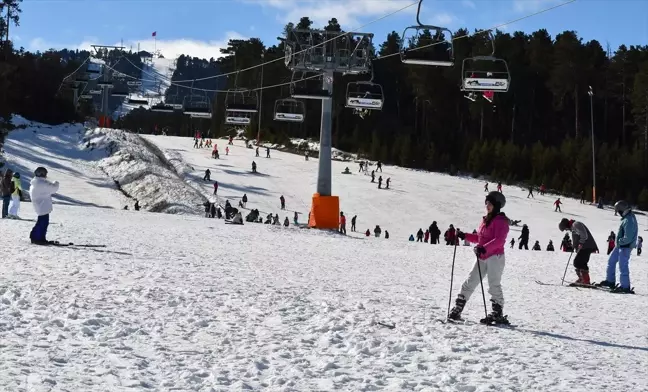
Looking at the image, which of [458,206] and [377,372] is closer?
[377,372]

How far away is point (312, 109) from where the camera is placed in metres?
90.0

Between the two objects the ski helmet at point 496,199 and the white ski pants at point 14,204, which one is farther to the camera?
the white ski pants at point 14,204

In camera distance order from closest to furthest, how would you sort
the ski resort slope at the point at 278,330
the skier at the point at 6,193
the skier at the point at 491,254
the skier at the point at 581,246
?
the ski resort slope at the point at 278,330 < the skier at the point at 491,254 < the skier at the point at 581,246 < the skier at the point at 6,193

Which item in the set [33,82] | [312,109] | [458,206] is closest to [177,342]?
[458,206]

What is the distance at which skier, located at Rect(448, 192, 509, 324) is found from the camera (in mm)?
8211

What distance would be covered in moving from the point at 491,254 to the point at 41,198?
812 centimetres

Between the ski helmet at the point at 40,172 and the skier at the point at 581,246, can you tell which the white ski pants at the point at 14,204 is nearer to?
the ski helmet at the point at 40,172

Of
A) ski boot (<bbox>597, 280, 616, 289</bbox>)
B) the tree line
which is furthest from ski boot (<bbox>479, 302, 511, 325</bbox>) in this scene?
the tree line

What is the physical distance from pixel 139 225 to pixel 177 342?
568 inches

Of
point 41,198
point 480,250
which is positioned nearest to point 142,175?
point 41,198

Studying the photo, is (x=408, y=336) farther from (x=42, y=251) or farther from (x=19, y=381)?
(x=42, y=251)

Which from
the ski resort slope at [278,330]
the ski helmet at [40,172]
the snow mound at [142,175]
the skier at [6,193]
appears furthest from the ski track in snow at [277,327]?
the snow mound at [142,175]

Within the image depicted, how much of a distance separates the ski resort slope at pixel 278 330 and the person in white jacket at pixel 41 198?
13.4 inches

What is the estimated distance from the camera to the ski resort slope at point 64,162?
40.8 metres
